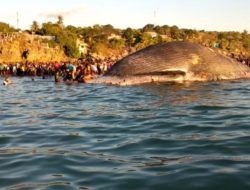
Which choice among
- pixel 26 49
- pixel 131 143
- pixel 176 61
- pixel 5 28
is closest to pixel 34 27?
pixel 5 28

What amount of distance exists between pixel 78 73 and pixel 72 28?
70.8 meters

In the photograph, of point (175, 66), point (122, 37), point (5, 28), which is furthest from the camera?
point (122, 37)

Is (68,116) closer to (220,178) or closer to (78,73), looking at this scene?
(220,178)

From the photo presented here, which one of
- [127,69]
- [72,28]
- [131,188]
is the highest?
[72,28]

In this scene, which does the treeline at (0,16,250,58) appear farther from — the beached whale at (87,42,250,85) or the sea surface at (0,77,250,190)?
the sea surface at (0,77,250,190)

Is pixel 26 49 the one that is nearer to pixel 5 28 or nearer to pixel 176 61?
pixel 5 28

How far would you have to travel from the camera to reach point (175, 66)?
17.2 m

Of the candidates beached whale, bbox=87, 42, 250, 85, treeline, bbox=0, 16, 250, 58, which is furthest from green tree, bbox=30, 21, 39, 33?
beached whale, bbox=87, 42, 250, 85

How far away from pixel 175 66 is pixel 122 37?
264 feet

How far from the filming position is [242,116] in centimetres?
1039

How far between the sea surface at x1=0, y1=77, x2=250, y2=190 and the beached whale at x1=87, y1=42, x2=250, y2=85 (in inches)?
117

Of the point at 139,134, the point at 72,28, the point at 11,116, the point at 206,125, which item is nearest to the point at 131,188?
the point at 139,134

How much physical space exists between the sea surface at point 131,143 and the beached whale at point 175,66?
2982 millimetres

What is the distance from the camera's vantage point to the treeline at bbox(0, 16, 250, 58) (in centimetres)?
7744
